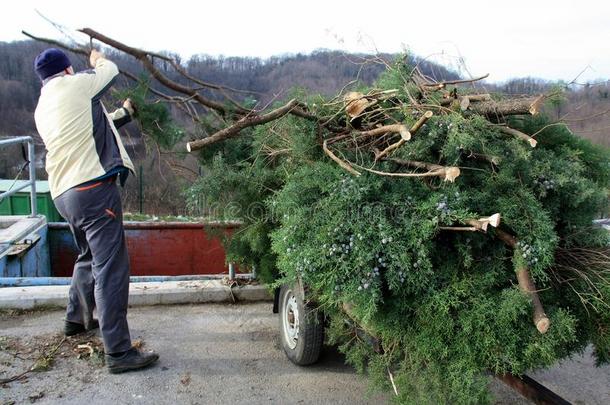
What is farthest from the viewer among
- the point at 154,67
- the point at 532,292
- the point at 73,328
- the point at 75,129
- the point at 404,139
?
the point at 73,328

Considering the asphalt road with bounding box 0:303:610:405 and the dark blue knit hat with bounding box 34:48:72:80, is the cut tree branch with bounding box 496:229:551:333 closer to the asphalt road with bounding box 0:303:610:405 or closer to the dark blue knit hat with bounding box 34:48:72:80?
the asphalt road with bounding box 0:303:610:405

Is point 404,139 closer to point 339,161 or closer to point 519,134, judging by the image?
point 339,161

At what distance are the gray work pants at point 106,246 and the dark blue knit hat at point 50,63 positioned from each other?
903 millimetres

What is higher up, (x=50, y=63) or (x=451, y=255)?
(x=50, y=63)

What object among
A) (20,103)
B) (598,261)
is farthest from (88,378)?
(20,103)

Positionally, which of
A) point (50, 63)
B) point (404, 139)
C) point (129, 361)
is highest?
point (50, 63)

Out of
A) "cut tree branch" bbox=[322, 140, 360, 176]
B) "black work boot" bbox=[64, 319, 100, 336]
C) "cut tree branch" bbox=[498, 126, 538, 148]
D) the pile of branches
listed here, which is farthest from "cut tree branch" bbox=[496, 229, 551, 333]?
"black work boot" bbox=[64, 319, 100, 336]

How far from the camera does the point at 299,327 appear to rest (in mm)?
3688

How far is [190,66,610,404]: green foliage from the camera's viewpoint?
2.44 meters

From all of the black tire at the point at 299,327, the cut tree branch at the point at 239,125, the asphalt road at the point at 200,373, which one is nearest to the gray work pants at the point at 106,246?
the asphalt road at the point at 200,373

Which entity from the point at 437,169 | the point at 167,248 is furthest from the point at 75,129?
the point at 167,248

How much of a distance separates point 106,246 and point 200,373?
120 centimetres

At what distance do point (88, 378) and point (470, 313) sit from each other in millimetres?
2770

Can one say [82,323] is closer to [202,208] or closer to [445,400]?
[202,208]
